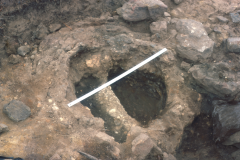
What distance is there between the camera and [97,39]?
3145 millimetres

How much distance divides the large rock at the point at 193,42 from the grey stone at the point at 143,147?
1514mm

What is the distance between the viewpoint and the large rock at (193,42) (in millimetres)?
2885

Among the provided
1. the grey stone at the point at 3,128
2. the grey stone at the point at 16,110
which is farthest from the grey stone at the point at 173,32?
the grey stone at the point at 3,128

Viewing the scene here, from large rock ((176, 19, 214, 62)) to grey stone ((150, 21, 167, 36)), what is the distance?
0.84ft

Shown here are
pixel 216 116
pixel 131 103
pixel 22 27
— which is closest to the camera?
pixel 216 116

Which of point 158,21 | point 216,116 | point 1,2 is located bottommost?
point 216,116

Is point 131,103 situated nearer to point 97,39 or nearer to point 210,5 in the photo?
point 97,39

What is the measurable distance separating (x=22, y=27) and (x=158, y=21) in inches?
90.4

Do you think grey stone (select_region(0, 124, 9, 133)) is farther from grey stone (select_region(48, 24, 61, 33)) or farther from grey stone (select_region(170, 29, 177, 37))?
grey stone (select_region(170, 29, 177, 37))

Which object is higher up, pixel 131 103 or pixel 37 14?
pixel 37 14

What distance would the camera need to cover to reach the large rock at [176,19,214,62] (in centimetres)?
288

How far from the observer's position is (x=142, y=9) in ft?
10.5

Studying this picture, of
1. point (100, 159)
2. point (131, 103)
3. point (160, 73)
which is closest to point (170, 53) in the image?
point (160, 73)

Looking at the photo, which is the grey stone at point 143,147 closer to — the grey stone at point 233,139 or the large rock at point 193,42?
the grey stone at point 233,139
